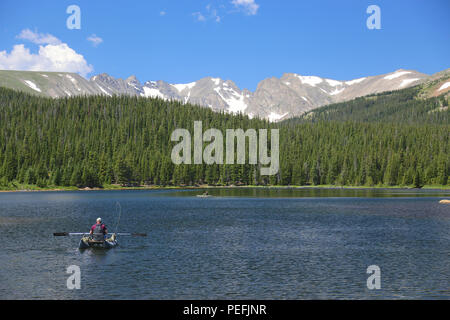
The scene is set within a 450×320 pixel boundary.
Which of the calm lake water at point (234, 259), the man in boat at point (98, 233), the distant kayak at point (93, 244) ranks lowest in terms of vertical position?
the calm lake water at point (234, 259)

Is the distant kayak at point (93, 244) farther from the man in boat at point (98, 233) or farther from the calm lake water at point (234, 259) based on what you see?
the calm lake water at point (234, 259)

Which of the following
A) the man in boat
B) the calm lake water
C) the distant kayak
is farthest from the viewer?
the man in boat

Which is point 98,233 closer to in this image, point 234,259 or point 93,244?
point 93,244

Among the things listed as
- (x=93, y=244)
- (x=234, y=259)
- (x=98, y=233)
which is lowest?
(x=234, y=259)

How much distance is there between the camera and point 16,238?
60719 millimetres

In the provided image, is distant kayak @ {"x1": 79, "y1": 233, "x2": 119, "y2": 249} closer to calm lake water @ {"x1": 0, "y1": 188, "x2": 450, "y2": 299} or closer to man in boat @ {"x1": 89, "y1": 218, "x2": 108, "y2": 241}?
man in boat @ {"x1": 89, "y1": 218, "x2": 108, "y2": 241}

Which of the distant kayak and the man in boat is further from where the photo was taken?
the man in boat

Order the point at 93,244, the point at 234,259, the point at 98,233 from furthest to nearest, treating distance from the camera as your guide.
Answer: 1. the point at 98,233
2. the point at 93,244
3. the point at 234,259


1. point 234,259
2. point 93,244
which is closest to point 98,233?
point 93,244

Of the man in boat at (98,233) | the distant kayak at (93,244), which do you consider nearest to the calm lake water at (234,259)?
the distant kayak at (93,244)

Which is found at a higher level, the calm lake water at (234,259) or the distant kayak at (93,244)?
the distant kayak at (93,244)

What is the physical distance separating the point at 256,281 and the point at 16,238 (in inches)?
1499

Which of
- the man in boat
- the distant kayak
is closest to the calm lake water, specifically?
the distant kayak

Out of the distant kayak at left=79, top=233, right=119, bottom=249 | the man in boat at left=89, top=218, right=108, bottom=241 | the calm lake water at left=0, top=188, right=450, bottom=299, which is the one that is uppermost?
the man in boat at left=89, top=218, right=108, bottom=241
